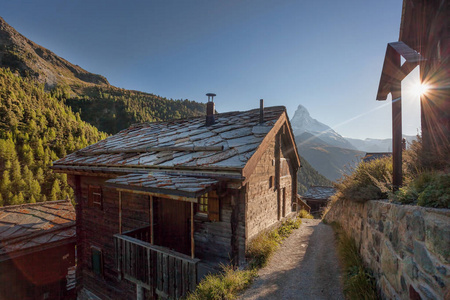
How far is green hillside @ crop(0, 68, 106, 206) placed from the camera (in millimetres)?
27297

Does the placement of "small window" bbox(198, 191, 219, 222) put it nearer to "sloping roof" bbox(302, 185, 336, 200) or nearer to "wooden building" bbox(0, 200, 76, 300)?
"wooden building" bbox(0, 200, 76, 300)

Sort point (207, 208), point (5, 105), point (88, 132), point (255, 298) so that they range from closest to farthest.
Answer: point (255, 298) < point (207, 208) < point (5, 105) < point (88, 132)

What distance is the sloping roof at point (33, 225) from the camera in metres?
10.8

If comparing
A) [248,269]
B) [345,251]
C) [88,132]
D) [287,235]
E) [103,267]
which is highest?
[88,132]

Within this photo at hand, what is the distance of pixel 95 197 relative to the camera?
9.75 meters

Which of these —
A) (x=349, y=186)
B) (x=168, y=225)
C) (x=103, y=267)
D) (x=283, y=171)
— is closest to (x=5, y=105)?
(x=103, y=267)

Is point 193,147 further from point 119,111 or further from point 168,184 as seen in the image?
point 119,111

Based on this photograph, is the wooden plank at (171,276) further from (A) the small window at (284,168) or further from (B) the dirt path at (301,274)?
(A) the small window at (284,168)

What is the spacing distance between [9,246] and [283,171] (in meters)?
15.2

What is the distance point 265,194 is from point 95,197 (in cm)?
828

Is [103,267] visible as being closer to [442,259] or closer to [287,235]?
[287,235]

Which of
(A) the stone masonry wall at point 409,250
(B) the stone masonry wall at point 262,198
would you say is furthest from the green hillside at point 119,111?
(A) the stone masonry wall at point 409,250

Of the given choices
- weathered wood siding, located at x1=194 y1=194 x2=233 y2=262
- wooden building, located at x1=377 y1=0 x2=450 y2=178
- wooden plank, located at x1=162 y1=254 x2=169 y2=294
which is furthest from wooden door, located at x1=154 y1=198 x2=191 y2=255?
wooden building, located at x1=377 y1=0 x2=450 y2=178

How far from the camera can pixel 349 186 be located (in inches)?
215
